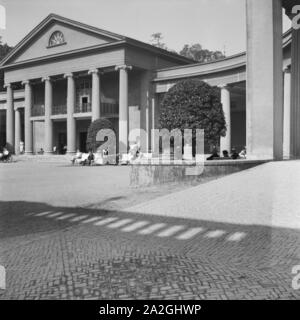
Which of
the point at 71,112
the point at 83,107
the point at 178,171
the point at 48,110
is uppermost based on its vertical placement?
the point at 83,107

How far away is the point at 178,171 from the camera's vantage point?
45.3 ft

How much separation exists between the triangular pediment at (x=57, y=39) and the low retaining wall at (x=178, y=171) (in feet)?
73.5

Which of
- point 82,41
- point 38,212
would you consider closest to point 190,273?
point 38,212

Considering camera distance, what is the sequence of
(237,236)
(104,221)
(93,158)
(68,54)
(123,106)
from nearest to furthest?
(237,236) < (104,221) < (93,158) < (123,106) < (68,54)

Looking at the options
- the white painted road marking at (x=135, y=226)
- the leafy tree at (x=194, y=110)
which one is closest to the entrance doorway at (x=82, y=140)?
the leafy tree at (x=194, y=110)

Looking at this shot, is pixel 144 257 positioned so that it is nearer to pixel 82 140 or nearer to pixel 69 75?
pixel 69 75

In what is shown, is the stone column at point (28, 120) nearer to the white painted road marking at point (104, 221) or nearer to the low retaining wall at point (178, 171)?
the low retaining wall at point (178, 171)

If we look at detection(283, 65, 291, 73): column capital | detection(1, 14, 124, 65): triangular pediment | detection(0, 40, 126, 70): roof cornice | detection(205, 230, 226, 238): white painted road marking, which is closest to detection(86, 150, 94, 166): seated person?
detection(0, 40, 126, 70): roof cornice

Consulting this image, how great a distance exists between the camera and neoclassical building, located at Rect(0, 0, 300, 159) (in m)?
26.7

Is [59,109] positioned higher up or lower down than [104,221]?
higher up

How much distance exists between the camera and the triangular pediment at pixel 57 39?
3619 centimetres

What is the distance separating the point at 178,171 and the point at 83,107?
Result: 91.8ft

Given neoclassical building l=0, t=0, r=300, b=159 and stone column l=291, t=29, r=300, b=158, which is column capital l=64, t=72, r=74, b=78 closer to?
neoclassical building l=0, t=0, r=300, b=159

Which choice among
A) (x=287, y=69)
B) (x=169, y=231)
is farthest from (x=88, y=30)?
(x=169, y=231)
